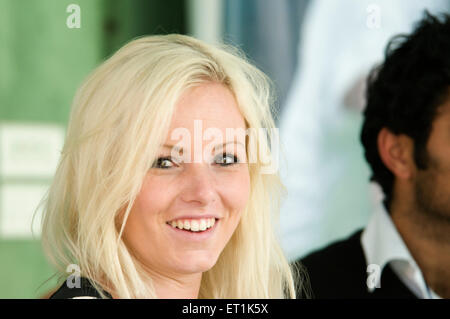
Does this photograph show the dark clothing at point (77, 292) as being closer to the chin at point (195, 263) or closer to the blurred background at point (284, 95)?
the chin at point (195, 263)

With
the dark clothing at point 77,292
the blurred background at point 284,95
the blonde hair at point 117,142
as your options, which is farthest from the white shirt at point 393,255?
the dark clothing at point 77,292

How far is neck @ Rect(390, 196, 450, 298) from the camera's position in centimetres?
212

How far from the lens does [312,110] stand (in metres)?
2.90

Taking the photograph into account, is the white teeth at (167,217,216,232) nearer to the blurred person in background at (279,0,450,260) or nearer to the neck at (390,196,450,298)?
the neck at (390,196,450,298)

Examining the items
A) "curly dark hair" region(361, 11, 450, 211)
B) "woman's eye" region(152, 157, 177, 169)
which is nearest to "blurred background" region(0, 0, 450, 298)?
"curly dark hair" region(361, 11, 450, 211)

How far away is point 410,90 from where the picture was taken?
218cm

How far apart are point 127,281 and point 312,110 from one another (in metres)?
1.78

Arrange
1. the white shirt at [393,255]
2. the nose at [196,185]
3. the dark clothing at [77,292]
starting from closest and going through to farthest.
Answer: the dark clothing at [77,292]
the nose at [196,185]
the white shirt at [393,255]

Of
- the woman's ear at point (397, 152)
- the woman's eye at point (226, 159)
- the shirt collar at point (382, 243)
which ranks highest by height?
the woman's eye at point (226, 159)

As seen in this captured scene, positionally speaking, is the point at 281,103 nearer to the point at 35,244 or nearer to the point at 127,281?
the point at 35,244

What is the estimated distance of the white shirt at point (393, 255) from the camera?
206 cm

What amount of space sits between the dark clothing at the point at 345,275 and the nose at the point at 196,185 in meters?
0.96

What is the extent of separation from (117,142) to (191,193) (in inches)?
7.2

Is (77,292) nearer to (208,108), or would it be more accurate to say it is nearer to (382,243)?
(208,108)
